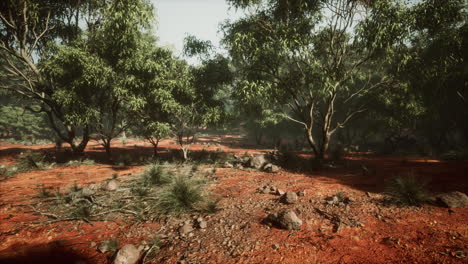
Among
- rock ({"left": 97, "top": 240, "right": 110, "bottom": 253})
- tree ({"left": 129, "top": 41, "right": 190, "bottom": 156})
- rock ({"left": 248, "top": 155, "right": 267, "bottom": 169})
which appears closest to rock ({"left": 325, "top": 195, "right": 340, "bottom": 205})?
rock ({"left": 97, "top": 240, "right": 110, "bottom": 253})

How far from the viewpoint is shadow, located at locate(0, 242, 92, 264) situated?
126 inches

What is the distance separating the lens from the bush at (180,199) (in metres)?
4.82

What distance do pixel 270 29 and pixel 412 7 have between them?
5691mm

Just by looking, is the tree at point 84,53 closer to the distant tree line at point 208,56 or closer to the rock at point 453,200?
the distant tree line at point 208,56

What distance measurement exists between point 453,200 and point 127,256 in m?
6.91

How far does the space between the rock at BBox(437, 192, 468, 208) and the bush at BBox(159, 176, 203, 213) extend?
19.0 feet

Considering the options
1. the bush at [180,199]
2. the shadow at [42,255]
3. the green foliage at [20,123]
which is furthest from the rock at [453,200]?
the green foliage at [20,123]

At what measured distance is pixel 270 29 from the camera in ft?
31.4

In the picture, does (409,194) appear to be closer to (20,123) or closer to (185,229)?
(185,229)

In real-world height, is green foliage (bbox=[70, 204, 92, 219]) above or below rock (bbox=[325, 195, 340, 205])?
below

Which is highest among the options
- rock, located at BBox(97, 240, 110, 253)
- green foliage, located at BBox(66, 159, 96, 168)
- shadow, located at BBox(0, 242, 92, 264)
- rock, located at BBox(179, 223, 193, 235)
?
green foliage, located at BBox(66, 159, 96, 168)

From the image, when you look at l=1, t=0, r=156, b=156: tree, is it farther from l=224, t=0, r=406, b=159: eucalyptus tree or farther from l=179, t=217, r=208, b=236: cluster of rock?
l=179, t=217, r=208, b=236: cluster of rock

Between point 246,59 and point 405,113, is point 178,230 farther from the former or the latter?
point 405,113

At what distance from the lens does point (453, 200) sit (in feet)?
14.6
